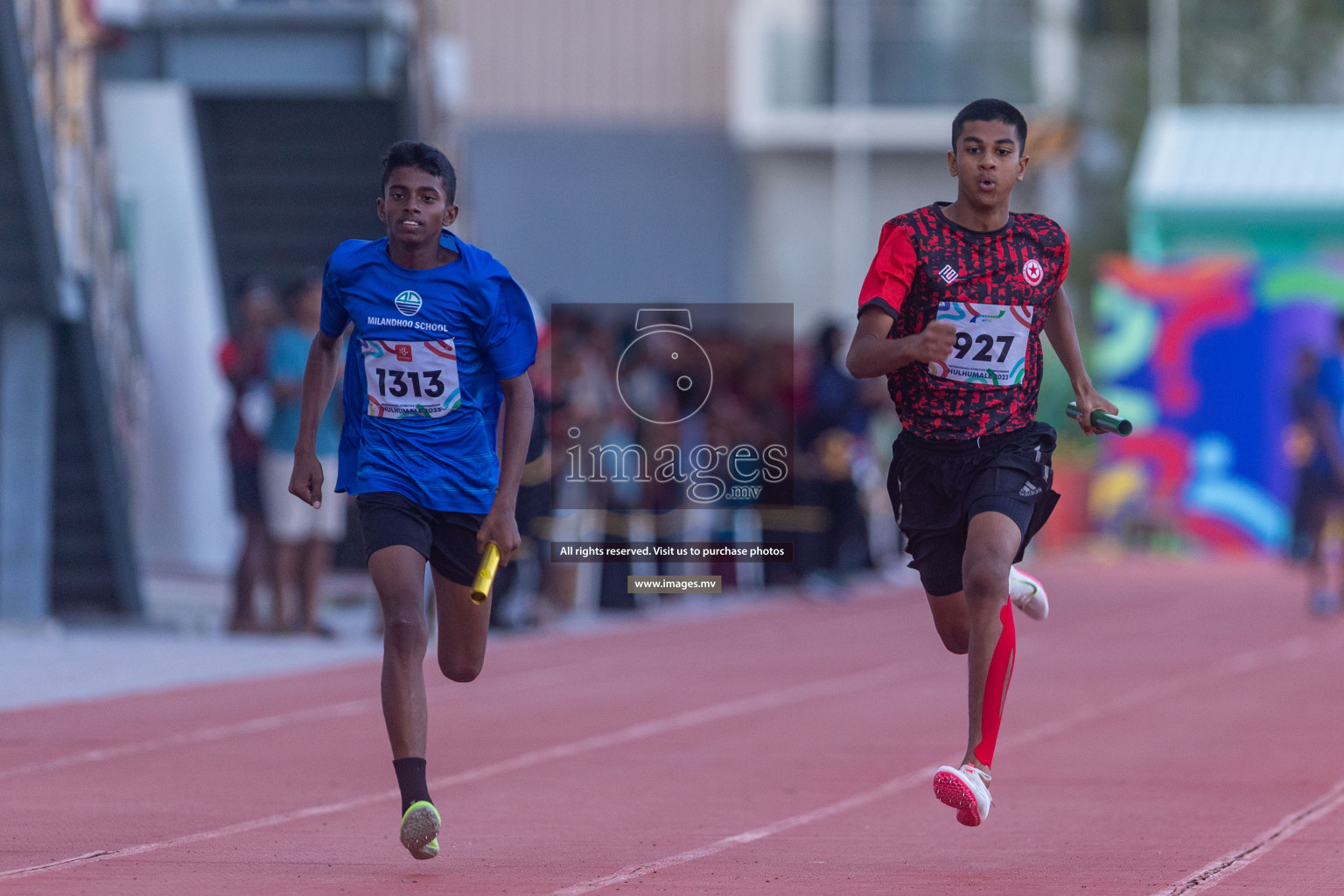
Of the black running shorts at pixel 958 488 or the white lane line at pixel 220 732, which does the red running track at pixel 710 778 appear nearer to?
the white lane line at pixel 220 732

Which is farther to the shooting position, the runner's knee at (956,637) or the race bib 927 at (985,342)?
the runner's knee at (956,637)

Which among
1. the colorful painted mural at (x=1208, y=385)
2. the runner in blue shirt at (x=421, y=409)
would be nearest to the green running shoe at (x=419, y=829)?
the runner in blue shirt at (x=421, y=409)

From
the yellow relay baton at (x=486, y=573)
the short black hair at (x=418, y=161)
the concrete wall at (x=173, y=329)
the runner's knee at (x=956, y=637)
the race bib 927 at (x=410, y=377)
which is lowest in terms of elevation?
the concrete wall at (x=173, y=329)

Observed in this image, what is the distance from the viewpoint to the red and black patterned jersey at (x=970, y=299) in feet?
22.9

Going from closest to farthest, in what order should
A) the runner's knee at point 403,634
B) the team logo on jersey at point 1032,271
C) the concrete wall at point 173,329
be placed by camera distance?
the runner's knee at point 403,634 < the team logo on jersey at point 1032,271 < the concrete wall at point 173,329

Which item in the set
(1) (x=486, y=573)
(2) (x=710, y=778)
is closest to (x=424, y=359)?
(1) (x=486, y=573)

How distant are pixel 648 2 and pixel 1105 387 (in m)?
20.6

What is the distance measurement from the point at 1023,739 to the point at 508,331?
4169mm

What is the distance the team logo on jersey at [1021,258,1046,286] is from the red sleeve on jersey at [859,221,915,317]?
1.09 feet

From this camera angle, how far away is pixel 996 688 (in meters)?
6.94

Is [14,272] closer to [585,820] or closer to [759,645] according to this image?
[759,645]

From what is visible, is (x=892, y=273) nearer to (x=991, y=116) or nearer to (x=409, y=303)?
(x=991, y=116)

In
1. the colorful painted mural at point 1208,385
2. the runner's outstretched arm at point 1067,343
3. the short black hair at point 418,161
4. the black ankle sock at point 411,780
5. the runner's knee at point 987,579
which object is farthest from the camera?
the colorful painted mural at point 1208,385

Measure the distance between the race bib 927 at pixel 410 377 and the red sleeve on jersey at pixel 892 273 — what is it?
3.98ft
